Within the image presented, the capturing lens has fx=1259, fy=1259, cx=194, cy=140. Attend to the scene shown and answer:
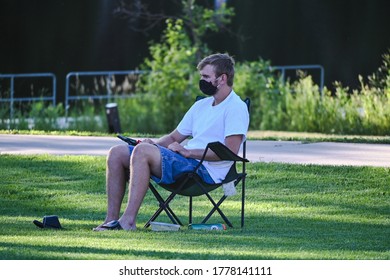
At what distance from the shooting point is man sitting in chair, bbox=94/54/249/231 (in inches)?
353

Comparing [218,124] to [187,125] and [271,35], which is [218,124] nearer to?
[187,125]

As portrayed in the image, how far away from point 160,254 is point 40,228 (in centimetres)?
170

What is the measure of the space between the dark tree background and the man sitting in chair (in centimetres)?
1301

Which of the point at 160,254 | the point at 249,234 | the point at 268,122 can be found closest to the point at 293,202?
the point at 249,234

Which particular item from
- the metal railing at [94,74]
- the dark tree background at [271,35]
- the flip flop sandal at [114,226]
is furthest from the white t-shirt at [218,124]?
the dark tree background at [271,35]

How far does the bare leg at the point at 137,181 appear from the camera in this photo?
8938 mm

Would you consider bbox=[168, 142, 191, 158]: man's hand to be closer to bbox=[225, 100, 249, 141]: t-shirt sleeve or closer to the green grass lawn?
bbox=[225, 100, 249, 141]: t-shirt sleeve

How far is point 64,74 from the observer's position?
22062mm

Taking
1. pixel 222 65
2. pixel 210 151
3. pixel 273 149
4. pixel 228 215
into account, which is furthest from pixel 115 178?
pixel 273 149

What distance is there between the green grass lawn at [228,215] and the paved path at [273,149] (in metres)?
0.63

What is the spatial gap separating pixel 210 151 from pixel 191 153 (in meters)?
0.16
